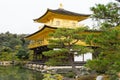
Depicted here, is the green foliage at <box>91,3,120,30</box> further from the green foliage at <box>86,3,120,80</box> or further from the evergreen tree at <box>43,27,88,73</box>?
the evergreen tree at <box>43,27,88,73</box>

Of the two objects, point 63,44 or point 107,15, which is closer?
point 107,15

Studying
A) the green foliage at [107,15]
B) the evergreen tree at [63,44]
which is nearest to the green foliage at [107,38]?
the green foliage at [107,15]

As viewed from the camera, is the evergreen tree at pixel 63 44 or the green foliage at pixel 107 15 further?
the evergreen tree at pixel 63 44

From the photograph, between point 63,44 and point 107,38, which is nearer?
point 107,38

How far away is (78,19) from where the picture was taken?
2889 centimetres

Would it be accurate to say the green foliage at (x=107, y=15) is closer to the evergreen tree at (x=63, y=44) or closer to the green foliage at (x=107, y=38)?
the green foliage at (x=107, y=38)

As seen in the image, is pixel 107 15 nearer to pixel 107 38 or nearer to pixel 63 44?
pixel 107 38

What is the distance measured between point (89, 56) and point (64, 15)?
18.5 ft

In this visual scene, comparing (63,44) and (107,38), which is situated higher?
(107,38)

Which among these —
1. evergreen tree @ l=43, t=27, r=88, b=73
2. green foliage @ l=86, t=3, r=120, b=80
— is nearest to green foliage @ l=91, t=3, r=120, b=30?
green foliage @ l=86, t=3, r=120, b=80

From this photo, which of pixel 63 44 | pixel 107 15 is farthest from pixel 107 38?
pixel 63 44

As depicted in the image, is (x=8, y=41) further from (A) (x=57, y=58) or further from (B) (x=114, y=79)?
(B) (x=114, y=79)

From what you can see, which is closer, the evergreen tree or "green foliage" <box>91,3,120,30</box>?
"green foliage" <box>91,3,120,30</box>

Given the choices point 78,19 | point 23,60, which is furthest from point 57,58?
point 23,60
